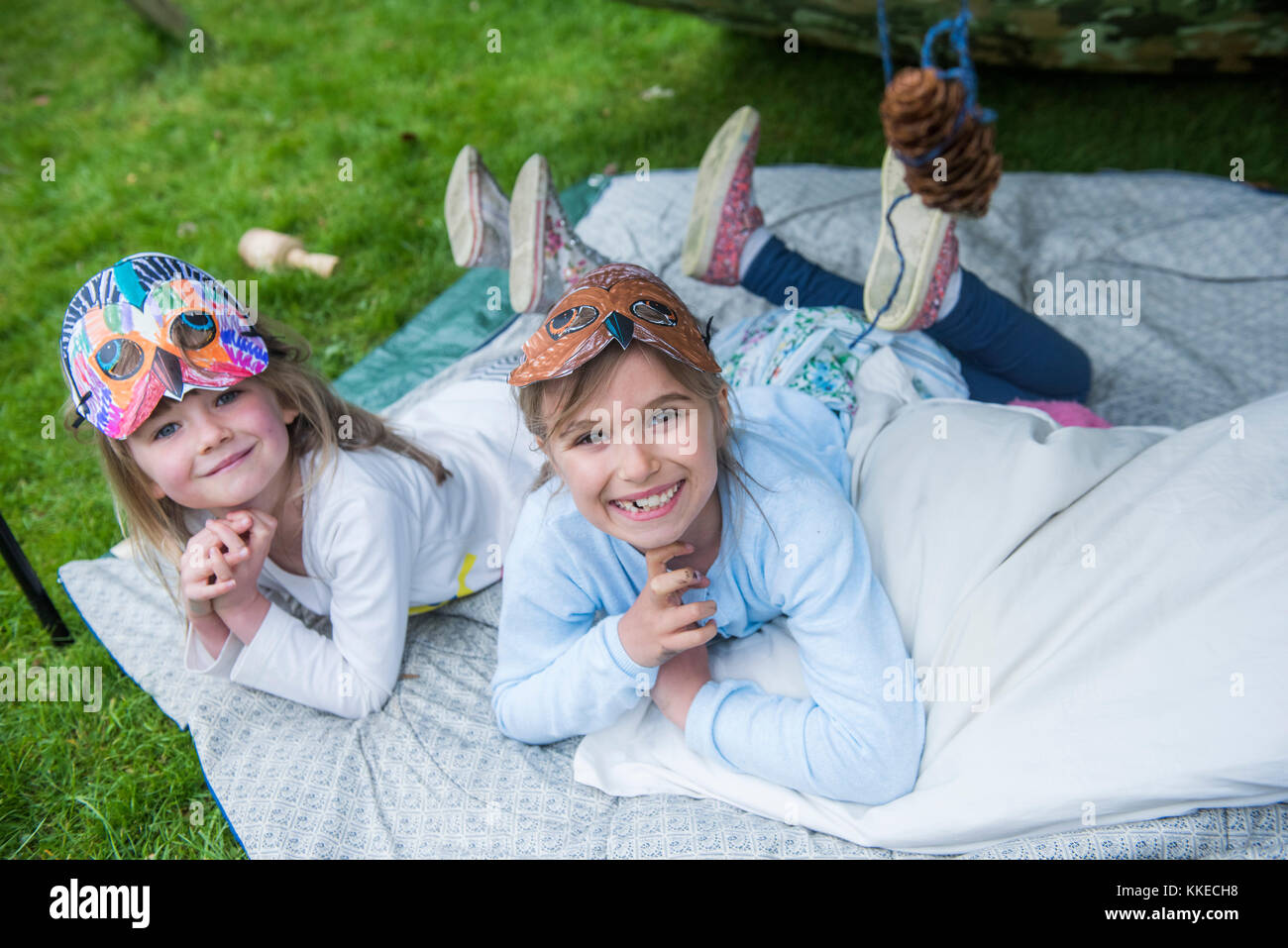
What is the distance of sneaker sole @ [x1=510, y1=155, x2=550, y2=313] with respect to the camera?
2.51 m

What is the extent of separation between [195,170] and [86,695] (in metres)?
2.90

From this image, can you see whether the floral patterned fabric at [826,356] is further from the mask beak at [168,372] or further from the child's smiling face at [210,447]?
the mask beak at [168,372]

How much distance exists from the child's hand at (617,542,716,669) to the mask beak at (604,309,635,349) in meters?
0.38

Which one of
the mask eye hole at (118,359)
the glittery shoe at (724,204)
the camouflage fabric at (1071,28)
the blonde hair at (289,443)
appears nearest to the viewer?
the mask eye hole at (118,359)

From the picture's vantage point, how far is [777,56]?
15.4 ft

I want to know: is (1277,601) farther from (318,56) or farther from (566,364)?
(318,56)

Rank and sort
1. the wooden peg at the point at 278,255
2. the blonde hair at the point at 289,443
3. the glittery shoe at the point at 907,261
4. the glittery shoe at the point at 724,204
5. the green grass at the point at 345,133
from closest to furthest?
1. the blonde hair at the point at 289,443
2. the glittery shoe at the point at 907,261
3. the glittery shoe at the point at 724,204
4. the green grass at the point at 345,133
5. the wooden peg at the point at 278,255

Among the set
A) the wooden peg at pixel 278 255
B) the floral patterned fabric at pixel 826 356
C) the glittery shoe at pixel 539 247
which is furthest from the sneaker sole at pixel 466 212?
the wooden peg at pixel 278 255

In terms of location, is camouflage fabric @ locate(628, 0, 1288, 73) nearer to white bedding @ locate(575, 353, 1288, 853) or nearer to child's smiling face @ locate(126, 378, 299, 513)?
white bedding @ locate(575, 353, 1288, 853)

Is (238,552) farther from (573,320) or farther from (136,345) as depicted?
(573,320)

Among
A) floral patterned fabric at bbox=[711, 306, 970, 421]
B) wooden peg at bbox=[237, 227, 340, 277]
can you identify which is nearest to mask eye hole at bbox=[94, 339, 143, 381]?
floral patterned fabric at bbox=[711, 306, 970, 421]

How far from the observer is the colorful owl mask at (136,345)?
5.98 ft

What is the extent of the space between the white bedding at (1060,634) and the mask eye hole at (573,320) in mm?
796
